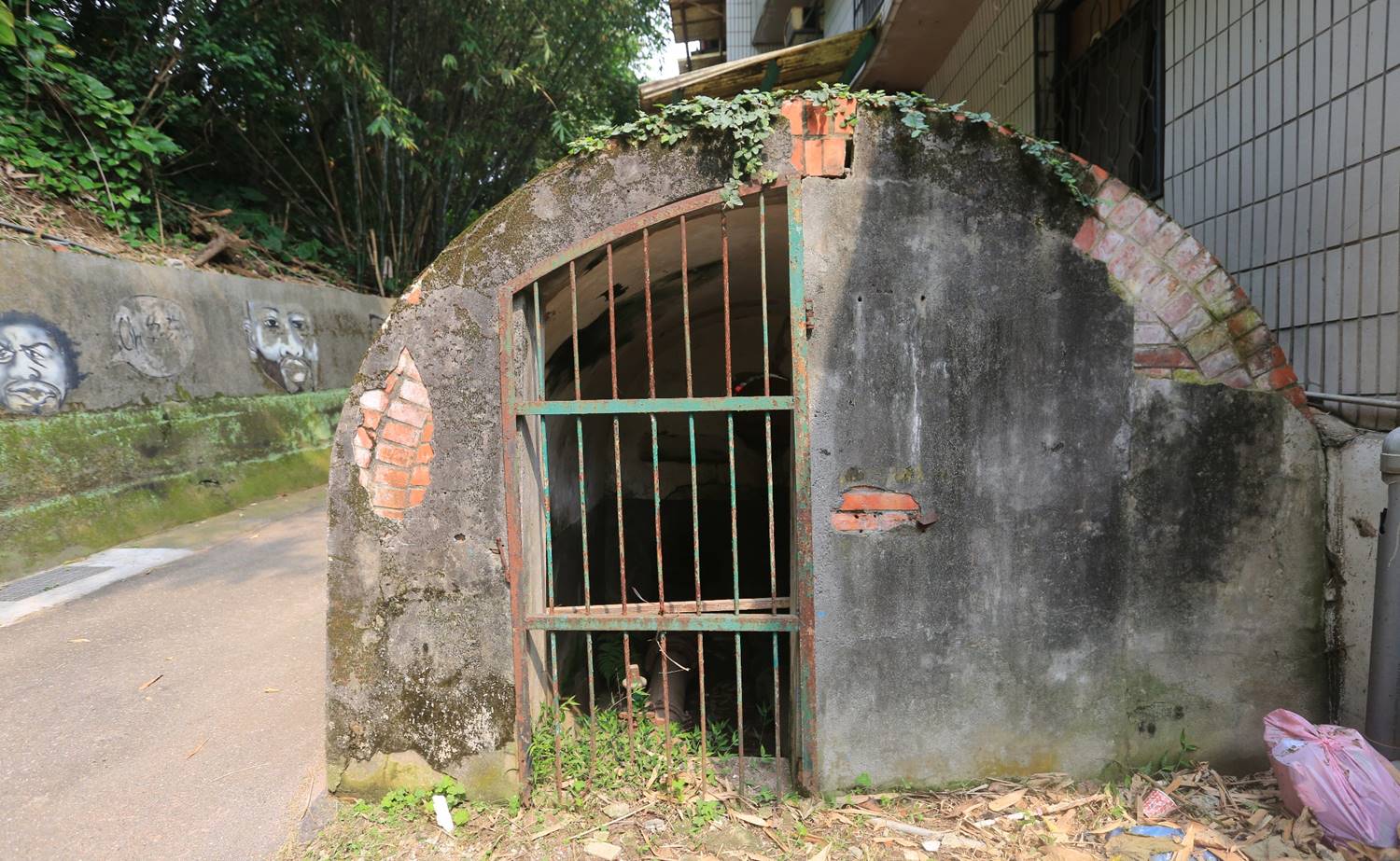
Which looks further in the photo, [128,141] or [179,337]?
[128,141]

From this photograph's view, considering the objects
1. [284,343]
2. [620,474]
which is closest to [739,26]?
[284,343]

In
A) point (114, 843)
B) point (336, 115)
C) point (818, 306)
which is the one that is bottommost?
point (114, 843)

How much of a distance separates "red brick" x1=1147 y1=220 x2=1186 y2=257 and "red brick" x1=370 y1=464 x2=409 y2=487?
3170 mm

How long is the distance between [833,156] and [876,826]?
9.05 ft

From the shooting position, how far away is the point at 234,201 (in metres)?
10.3

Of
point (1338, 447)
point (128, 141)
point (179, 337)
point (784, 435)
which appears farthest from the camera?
point (128, 141)

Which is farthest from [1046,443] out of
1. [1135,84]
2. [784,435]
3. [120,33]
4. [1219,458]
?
[120,33]

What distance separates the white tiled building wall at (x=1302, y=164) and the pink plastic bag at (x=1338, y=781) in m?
1.28

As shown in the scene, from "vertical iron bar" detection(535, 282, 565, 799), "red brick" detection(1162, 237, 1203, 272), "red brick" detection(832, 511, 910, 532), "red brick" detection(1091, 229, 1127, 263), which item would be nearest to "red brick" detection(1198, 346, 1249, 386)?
"red brick" detection(1162, 237, 1203, 272)

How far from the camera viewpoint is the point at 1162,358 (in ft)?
9.40

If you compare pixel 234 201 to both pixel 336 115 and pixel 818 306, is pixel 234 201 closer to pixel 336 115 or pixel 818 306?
pixel 336 115

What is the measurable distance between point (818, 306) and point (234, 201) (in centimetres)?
1070

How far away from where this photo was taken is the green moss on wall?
564cm

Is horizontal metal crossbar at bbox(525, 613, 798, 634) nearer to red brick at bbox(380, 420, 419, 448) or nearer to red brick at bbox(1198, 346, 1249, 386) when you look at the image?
red brick at bbox(380, 420, 419, 448)
